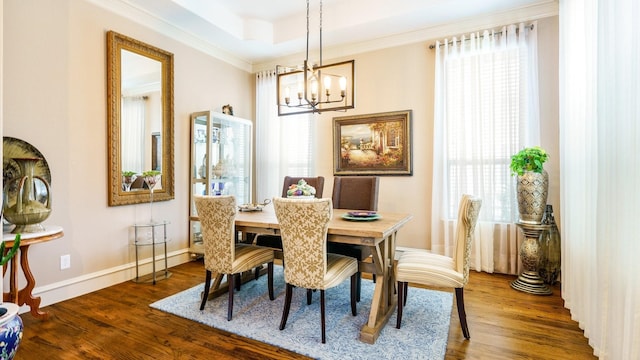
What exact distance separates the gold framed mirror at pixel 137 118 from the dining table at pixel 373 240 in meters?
1.46

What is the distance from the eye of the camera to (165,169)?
3746 mm

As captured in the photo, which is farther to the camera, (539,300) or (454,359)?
(539,300)

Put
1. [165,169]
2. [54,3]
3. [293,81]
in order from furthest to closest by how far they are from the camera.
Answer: [293,81] < [165,169] < [54,3]

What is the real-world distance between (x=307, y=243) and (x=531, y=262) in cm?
233

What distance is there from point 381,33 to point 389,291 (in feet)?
10.2

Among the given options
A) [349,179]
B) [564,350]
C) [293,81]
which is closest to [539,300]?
[564,350]

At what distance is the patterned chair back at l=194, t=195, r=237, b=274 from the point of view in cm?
235

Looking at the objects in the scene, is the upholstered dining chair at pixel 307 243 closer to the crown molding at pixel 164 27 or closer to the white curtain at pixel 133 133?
the white curtain at pixel 133 133

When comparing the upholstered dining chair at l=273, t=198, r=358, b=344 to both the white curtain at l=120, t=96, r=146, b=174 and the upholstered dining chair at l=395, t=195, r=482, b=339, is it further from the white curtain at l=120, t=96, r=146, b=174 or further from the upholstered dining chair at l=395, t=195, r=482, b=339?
the white curtain at l=120, t=96, r=146, b=174

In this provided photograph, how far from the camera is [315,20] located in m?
3.96

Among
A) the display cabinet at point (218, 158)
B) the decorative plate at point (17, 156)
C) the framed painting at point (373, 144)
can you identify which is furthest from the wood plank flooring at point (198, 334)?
the framed painting at point (373, 144)

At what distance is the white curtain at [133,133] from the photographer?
3.27 meters

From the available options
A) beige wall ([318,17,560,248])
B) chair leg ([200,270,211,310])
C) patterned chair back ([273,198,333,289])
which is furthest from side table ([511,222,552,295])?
chair leg ([200,270,211,310])

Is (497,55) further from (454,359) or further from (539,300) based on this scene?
(454,359)
